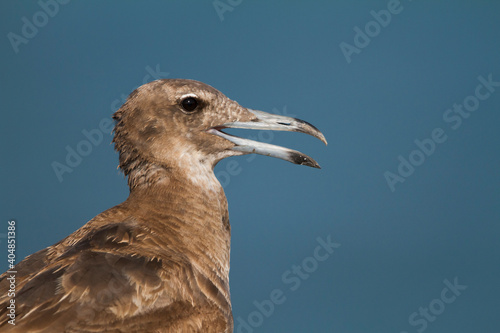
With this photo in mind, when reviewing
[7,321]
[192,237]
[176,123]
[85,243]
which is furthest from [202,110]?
[7,321]

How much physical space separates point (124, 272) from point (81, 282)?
25 cm

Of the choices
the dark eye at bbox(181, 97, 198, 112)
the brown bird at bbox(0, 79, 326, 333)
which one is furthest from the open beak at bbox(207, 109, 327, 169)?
the dark eye at bbox(181, 97, 198, 112)

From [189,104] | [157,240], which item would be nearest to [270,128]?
[189,104]

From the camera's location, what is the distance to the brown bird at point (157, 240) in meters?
3.57

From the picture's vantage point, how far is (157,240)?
409cm

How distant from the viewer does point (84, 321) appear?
3.46 meters

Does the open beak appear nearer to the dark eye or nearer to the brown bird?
the brown bird

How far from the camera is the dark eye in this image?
176 inches

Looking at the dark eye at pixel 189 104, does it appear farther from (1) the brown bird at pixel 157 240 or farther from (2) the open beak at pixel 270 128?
(2) the open beak at pixel 270 128

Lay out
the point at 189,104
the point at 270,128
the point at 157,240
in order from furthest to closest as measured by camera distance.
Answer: the point at 270,128, the point at 189,104, the point at 157,240

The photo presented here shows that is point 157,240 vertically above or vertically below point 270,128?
below

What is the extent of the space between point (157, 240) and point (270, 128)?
1.14 metres

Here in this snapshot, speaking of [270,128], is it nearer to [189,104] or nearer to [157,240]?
[189,104]

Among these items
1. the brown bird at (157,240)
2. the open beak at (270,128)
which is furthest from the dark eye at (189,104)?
the open beak at (270,128)
